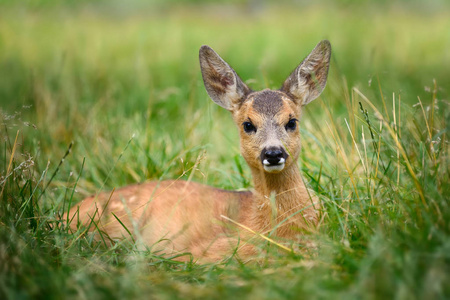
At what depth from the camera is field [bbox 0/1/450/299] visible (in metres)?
2.40

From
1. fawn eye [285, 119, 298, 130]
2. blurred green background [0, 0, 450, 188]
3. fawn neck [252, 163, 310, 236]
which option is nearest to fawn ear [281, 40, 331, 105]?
blurred green background [0, 0, 450, 188]

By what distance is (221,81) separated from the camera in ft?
14.5

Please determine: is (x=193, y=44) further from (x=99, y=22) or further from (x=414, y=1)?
(x=414, y=1)

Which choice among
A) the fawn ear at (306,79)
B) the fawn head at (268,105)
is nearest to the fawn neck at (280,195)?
the fawn head at (268,105)

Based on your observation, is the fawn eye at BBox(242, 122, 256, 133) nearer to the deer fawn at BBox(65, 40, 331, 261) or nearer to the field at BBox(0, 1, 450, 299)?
the deer fawn at BBox(65, 40, 331, 261)

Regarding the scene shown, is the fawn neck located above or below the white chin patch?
below

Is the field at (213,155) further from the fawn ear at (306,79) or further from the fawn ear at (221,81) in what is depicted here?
the fawn ear at (221,81)

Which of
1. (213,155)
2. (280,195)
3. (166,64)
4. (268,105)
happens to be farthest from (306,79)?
(166,64)

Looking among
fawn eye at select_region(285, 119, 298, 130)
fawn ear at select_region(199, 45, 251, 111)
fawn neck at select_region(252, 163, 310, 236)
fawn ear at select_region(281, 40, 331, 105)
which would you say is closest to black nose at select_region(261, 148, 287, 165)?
fawn neck at select_region(252, 163, 310, 236)

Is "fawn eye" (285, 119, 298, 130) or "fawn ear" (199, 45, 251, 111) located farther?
"fawn ear" (199, 45, 251, 111)

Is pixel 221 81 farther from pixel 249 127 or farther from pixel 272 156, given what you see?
pixel 272 156

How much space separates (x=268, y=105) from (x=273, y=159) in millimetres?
557

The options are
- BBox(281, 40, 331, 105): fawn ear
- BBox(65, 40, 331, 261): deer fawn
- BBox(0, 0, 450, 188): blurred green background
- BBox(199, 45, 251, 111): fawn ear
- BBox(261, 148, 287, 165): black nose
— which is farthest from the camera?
BBox(0, 0, 450, 188): blurred green background

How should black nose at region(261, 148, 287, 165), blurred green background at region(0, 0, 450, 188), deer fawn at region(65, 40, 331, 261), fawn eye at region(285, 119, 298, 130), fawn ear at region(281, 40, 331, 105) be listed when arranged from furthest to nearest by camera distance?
blurred green background at region(0, 0, 450, 188), fawn ear at region(281, 40, 331, 105), fawn eye at region(285, 119, 298, 130), deer fawn at region(65, 40, 331, 261), black nose at region(261, 148, 287, 165)
